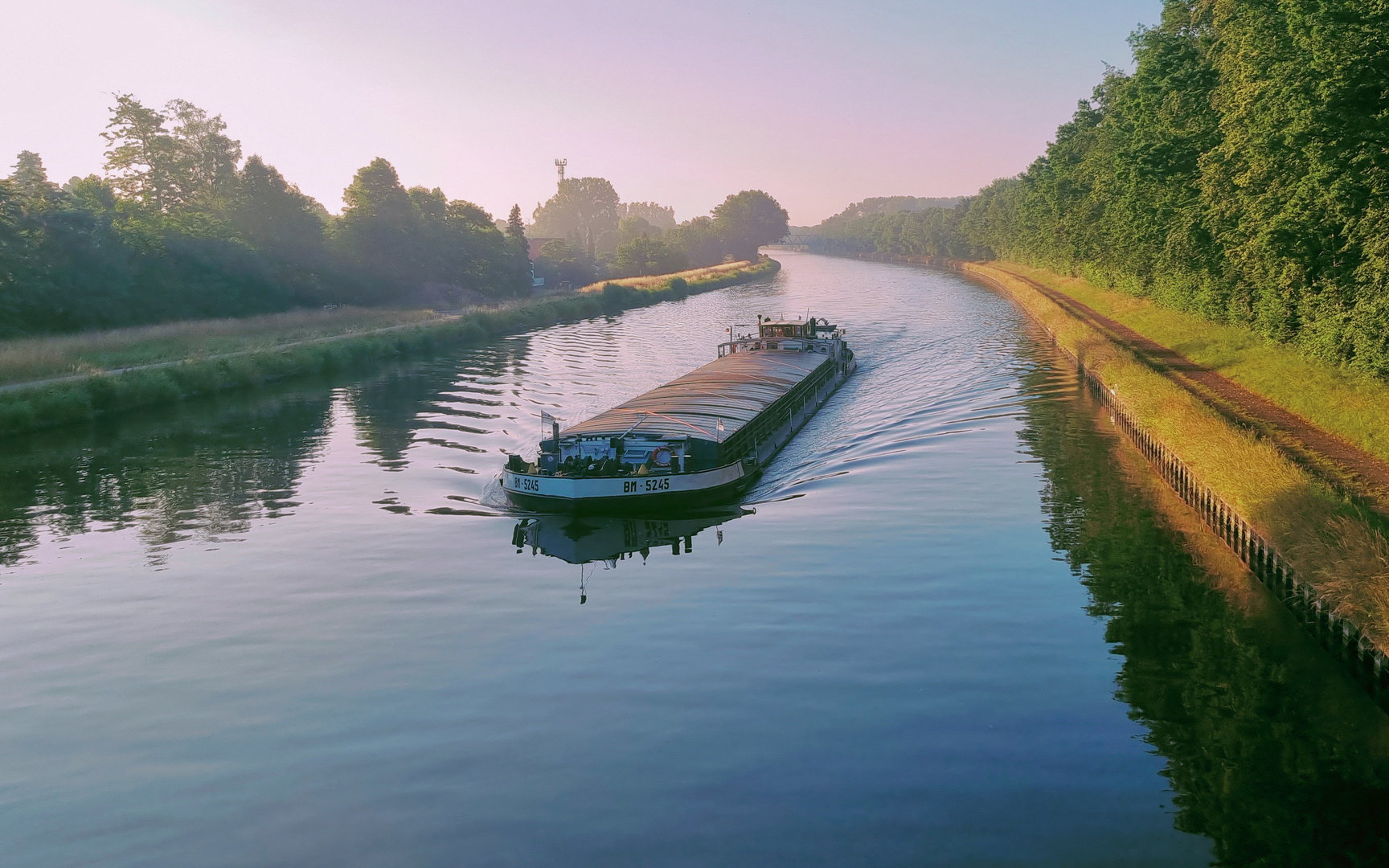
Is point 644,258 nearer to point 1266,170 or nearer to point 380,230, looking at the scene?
point 380,230

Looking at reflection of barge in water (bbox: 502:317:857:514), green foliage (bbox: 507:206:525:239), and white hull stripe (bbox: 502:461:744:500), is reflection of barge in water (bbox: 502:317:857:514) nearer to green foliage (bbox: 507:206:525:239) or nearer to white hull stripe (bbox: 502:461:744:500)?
white hull stripe (bbox: 502:461:744:500)

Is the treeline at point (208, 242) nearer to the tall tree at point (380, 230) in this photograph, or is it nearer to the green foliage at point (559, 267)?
the tall tree at point (380, 230)

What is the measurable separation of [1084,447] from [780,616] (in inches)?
865

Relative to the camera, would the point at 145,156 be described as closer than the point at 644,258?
Yes

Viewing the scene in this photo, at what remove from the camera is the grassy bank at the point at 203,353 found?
148 feet

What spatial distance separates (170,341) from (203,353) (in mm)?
5332

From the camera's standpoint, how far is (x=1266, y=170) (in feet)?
109

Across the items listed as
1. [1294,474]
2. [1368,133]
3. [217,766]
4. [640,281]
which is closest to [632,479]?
[217,766]

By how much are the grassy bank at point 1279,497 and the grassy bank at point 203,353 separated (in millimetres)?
44783

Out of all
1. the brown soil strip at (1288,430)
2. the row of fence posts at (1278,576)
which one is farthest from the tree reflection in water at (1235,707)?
the brown soil strip at (1288,430)

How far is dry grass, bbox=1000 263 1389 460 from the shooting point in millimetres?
29828

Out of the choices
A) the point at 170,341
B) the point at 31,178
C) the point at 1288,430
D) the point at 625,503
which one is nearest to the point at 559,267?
the point at 31,178

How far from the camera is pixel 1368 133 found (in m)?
28.3

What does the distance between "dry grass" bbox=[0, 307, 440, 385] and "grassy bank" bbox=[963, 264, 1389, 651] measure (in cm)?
4762
